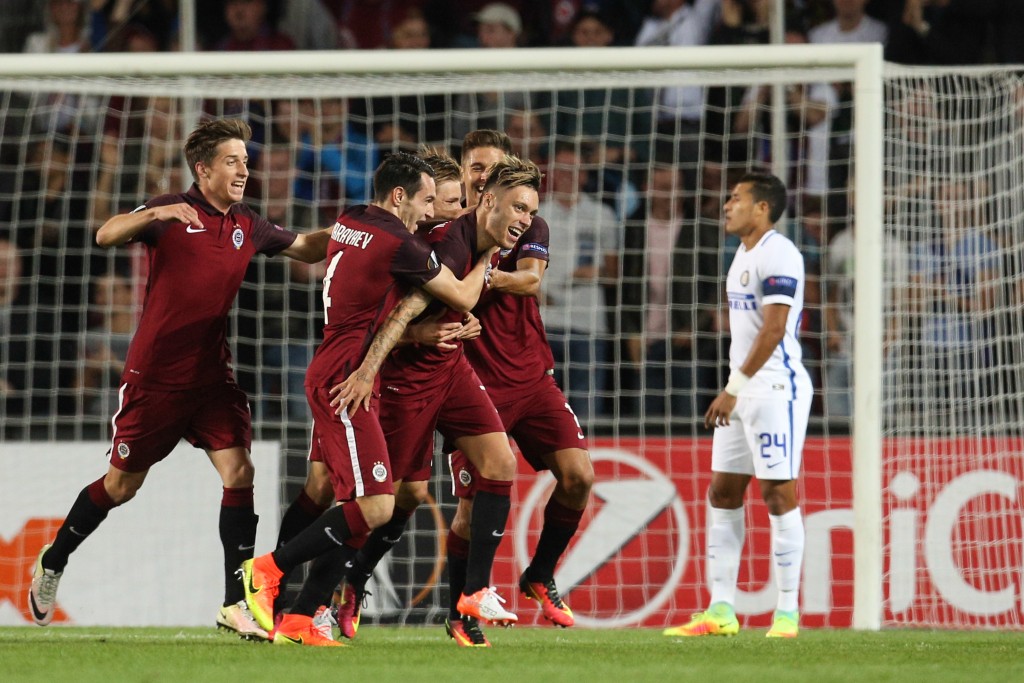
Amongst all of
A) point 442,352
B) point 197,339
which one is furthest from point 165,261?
point 442,352

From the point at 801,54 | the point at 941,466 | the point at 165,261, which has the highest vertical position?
the point at 801,54

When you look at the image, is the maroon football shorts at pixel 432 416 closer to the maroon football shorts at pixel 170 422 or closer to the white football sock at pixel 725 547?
the maroon football shorts at pixel 170 422

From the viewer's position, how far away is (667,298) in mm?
9383

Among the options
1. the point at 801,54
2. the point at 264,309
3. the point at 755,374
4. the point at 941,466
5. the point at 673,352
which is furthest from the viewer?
the point at 264,309

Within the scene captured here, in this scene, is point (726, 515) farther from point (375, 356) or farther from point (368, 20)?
point (368, 20)

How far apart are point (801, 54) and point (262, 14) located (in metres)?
4.97

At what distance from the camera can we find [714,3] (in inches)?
425

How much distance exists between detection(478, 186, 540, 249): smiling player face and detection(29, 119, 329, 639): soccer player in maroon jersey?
1.13 metres

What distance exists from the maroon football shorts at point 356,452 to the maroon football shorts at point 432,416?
0.27 m

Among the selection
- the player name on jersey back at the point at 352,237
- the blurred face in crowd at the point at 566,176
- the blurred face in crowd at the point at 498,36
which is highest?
the blurred face in crowd at the point at 498,36

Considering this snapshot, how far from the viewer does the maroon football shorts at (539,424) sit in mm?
6535

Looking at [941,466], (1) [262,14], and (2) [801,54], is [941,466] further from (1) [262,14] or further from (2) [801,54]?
(1) [262,14]

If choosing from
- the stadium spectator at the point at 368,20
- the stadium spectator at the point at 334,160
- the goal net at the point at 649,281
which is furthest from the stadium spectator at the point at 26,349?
the stadium spectator at the point at 368,20

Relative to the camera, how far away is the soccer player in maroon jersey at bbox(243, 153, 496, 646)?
5.68 meters
